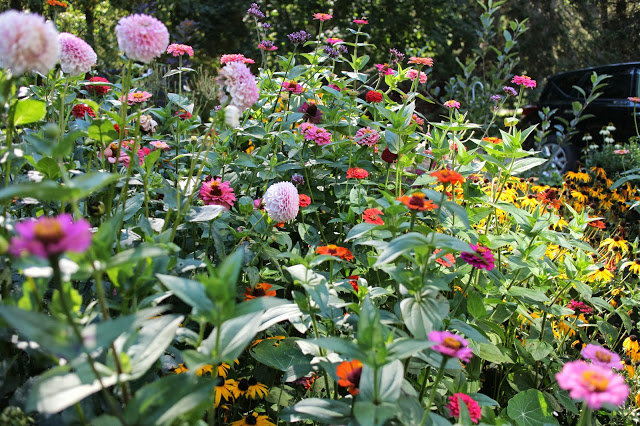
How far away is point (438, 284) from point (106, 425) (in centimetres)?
79

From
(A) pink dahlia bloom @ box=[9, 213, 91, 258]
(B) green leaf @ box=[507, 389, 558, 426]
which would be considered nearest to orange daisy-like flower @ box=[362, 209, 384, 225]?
(B) green leaf @ box=[507, 389, 558, 426]

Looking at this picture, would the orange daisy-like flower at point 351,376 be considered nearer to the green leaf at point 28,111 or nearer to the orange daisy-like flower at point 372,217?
the orange daisy-like flower at point 372,217

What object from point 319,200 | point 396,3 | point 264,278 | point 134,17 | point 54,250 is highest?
point 396,3

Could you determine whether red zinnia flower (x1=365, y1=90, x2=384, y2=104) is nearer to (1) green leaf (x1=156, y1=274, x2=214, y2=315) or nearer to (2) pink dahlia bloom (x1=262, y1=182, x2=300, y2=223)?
(2) pink dahlia bloom (x1=262, y1=182, x2=300, y2=223)

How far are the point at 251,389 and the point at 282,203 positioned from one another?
55 cm

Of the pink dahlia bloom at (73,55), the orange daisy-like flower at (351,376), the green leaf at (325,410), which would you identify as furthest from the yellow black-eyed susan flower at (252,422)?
the pink dahlia bloom at (73,55)

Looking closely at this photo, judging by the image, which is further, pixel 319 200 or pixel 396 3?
pixel 396 3

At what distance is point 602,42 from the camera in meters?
11.9

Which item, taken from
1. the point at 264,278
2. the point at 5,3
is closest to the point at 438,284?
the point at 264,278

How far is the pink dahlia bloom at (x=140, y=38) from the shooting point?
1.14 metres

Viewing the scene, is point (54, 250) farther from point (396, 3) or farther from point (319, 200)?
point (396, 3)

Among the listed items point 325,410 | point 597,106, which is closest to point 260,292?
point 325,410

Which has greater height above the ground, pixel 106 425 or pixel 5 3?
pixel 5 3

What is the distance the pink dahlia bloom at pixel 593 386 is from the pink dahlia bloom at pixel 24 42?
3.36ft
